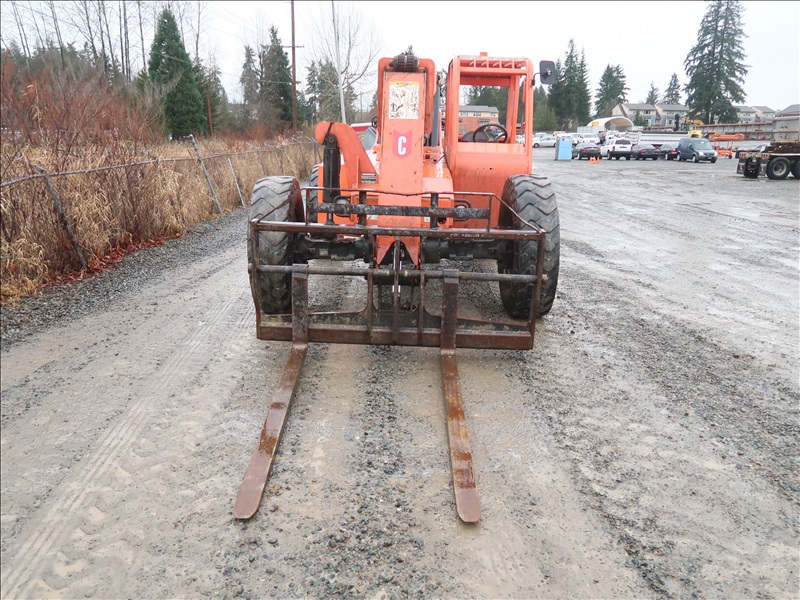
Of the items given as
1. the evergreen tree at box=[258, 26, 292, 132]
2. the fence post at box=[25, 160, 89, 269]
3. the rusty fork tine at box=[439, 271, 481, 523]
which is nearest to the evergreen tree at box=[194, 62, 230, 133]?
the evergreen tree at box=[258, 26, 292, 132]

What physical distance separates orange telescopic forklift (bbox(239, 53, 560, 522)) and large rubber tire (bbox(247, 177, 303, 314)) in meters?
0.01

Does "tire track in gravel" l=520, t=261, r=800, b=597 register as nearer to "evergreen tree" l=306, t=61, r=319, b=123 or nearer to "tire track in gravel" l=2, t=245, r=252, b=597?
"tire track in gravel" l=2, t=245, r=252, b=597

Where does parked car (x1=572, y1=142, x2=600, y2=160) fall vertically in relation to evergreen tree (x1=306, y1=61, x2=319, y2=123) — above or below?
below

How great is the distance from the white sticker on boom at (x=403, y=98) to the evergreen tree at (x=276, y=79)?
3687cm

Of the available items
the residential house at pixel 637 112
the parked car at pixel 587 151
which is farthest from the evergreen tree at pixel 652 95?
the parked car at pixel 587 151

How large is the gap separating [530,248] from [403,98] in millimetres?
1754

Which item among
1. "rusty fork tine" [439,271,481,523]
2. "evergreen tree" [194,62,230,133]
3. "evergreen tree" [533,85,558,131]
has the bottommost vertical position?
"rusty fork tine" [439,271,481,523]

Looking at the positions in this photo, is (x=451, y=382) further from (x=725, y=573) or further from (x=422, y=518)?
(x=725, y=573)

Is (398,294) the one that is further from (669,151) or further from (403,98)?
(669,151)

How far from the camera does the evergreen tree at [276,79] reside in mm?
40812

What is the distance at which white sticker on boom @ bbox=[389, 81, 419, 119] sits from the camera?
4965 mm

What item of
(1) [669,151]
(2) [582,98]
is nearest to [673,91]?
(2) [582,98]

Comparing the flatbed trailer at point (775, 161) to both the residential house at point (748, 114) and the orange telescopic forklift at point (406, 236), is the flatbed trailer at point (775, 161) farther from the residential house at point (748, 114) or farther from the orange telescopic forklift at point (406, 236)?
the residential house at point (748, 114)

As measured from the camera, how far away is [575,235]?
37.1 ft
